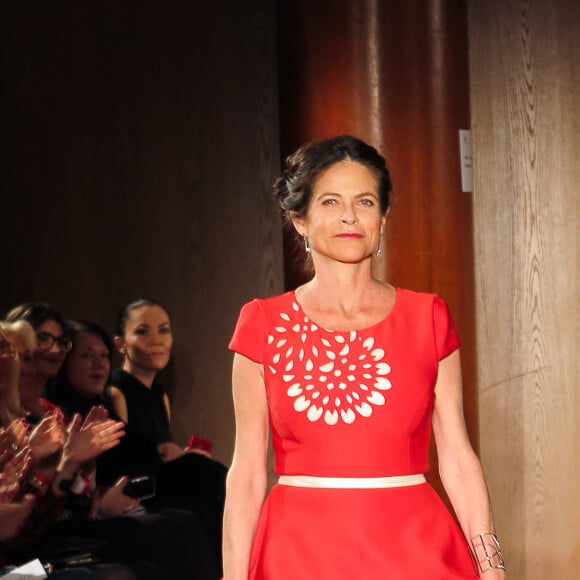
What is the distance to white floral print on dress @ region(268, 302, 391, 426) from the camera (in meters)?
2.07

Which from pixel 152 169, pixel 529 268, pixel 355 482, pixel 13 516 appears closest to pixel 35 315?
pixel 13 516

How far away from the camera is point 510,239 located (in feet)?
13.7

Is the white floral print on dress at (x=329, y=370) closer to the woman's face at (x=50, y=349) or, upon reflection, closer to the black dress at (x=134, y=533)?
the black dress at (x=134, y=533)

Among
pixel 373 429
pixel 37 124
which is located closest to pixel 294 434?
pixel 373 429

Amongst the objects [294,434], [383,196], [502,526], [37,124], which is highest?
[37,124]

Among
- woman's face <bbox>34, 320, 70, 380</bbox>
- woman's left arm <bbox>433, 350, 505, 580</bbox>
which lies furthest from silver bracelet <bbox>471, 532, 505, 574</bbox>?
woman's face <bbox>34, 320, 70, 380</bbox>

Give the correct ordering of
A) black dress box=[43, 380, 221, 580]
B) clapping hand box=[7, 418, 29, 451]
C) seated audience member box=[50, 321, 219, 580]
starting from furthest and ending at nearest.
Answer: seated audience member box=[50, 321, 219, 580]
black dress box=[43, 380, 221, 580]
clapping hand box=[7, 418, 29, 451]

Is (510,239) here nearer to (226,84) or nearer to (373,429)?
(226,84)

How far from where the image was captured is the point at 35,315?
4.00 meters

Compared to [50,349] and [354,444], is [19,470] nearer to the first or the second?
[50,349]

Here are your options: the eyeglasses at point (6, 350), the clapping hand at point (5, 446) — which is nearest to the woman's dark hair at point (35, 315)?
the eyeglasses at point (6, 350)

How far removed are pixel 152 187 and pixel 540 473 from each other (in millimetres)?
1976

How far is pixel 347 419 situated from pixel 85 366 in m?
2.28

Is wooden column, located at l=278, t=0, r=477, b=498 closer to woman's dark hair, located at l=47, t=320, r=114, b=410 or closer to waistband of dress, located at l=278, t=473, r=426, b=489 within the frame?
woman's dark hair, located at l=47, t=320, r=114, b=410
